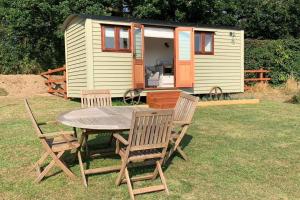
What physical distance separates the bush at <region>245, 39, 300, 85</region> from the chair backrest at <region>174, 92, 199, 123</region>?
37.4 ft

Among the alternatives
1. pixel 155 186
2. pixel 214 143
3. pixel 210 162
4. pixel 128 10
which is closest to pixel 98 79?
pixel 214 143

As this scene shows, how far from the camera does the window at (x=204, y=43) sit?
1138 cm

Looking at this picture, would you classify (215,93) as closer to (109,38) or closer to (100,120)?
(109,38)

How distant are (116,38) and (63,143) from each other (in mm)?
6321

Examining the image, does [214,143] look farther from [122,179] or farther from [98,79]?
[98,79]

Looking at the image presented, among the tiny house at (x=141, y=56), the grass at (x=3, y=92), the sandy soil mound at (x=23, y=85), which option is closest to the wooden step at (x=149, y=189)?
the tiny house at (x=141, y=56)

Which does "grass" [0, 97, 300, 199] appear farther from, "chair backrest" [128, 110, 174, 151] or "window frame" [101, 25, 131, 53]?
"window frame" [101, 25, 131, 53]

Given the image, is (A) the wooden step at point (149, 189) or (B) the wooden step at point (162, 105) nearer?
(A) the wooden step at point (149, 189)

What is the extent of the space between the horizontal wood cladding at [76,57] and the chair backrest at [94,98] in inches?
171

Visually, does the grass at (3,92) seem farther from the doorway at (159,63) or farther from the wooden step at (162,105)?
the wooden step at (162,105)

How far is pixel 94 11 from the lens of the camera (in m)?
Result: 15.7

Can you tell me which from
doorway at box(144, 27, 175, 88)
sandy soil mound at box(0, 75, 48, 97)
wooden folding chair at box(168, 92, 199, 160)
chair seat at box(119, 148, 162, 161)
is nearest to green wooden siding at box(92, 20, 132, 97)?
doorway at box(144, 27, 175, 88)

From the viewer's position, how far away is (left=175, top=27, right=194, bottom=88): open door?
10.7 m

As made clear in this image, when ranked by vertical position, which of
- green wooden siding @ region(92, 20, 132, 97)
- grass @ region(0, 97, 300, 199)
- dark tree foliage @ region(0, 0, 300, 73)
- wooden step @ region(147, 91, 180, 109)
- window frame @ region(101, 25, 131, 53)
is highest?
dark tree foliage @ region(0, 0, 300, 73)
